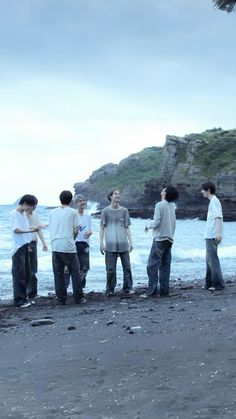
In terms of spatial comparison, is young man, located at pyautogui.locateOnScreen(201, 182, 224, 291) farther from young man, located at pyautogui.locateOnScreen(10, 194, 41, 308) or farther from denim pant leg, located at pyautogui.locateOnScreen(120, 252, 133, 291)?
young man, located at pyautogui.locateOnScreen(10, 194, 41, 308)

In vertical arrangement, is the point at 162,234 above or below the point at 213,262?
above

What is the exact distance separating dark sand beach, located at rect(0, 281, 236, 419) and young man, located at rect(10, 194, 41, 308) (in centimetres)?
124

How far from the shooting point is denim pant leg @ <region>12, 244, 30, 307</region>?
9.65 metres

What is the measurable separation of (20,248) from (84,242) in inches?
58.2

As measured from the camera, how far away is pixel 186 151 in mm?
94688

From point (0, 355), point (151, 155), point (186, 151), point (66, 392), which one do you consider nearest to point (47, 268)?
point (0, 355)

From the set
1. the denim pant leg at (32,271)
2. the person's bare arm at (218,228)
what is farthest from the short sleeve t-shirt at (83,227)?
the person's bare arm at (218,228)

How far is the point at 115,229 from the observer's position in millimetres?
10461

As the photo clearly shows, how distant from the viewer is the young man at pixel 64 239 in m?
9.41

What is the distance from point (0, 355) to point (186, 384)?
2399 millimetres

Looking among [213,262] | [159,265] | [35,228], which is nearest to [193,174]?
[213,262]

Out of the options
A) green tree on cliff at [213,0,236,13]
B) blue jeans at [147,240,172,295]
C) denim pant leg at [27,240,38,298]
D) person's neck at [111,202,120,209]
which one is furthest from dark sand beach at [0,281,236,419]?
green tree on cliff at [213,0,236,13]

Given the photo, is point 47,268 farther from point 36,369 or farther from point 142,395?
point 142,395

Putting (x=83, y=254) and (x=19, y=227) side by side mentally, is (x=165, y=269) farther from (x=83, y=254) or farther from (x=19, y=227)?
(x=19, y=227)
